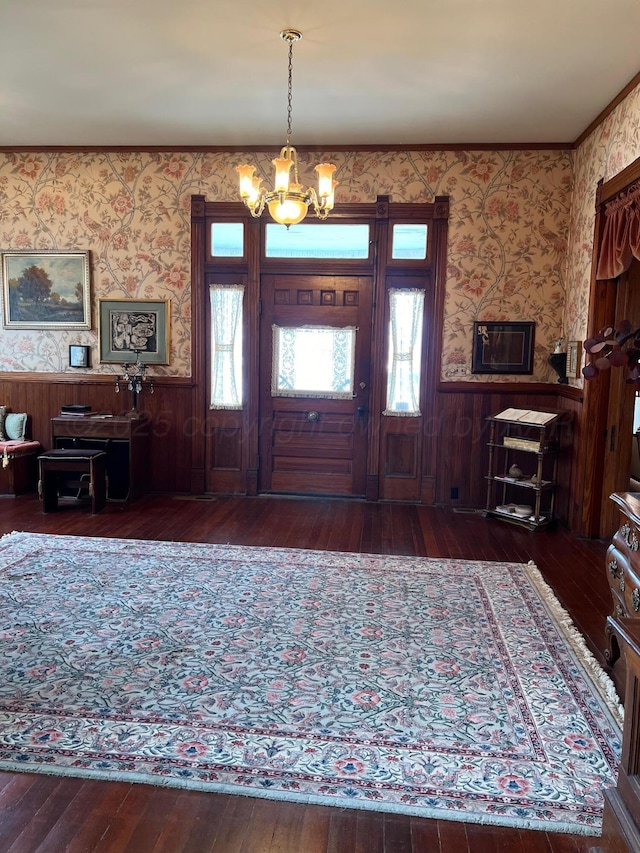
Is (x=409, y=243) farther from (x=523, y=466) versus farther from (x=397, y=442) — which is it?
(x=523, y=466)

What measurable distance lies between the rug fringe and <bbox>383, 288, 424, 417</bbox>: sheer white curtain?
2.18 metres

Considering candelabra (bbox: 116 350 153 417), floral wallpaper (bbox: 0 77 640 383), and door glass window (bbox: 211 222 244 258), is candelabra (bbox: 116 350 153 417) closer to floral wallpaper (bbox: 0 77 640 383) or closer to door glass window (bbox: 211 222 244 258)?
floral wallpaper (bbox: 0 77 640 383)

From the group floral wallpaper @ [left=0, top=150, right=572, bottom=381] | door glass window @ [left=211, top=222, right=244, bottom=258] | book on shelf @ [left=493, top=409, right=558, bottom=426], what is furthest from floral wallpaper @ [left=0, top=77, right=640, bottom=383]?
book on shelf @ [left=493, top=409, right=558, bottom=426]

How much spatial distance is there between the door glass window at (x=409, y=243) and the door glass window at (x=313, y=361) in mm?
836

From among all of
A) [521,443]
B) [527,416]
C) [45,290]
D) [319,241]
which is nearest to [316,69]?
[319,241]

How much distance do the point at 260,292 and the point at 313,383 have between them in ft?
3.35

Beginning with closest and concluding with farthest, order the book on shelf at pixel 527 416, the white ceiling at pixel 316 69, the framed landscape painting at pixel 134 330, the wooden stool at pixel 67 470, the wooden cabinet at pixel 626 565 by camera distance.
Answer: the wooden cabinet at pixel 626 565, the white ceiling at pixel 316 69, the book on shelf at pixel 527 416, the wooden stool at pixel 67 470, the framed landscape painting at pixel 134 330

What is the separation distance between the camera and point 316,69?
4324mm

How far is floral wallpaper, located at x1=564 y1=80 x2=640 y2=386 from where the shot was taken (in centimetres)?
436

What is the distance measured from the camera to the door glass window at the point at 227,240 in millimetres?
6098

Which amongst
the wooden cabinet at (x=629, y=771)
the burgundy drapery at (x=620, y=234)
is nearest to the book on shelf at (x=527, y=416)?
the burgundy drapery at (x=620, y=234)

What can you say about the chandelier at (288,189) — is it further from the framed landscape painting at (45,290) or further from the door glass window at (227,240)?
the framed landscape painting at (45,290)

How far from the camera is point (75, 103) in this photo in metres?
5.02

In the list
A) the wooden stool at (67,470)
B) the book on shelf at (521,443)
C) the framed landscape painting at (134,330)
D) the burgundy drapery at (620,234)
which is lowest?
the wooden stool at (67,470)
